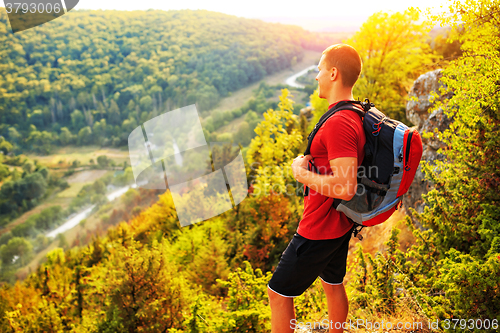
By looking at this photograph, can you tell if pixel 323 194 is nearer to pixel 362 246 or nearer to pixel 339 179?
pixel 339 179

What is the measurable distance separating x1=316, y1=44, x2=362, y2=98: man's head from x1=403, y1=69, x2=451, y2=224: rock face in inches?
174

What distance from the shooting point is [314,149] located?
5.73ft

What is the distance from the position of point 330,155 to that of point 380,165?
332 millimetres

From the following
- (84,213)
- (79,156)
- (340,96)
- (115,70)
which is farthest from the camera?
(115,70)

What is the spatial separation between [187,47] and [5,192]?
65.3m

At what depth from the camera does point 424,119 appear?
6359 millimetres

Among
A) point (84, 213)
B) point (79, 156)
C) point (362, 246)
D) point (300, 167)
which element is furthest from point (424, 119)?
point (79, 156)

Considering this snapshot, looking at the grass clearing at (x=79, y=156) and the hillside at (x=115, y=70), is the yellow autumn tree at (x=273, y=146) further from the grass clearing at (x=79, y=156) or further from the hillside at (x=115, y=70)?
the grass clearing at (x=79, y=156)

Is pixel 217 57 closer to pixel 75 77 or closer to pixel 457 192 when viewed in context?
pixel 75 77

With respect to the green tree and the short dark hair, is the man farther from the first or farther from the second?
the green tree

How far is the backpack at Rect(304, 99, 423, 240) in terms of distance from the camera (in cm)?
155

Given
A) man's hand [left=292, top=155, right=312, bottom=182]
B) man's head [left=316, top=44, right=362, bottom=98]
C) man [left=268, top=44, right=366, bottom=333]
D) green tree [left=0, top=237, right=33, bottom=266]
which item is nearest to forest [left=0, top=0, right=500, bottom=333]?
man [left=268, top=44, right=366, bottom=333]

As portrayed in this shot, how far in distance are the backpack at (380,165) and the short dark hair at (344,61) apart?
159mm

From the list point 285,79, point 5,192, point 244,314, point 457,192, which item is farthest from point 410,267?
point 5,192
